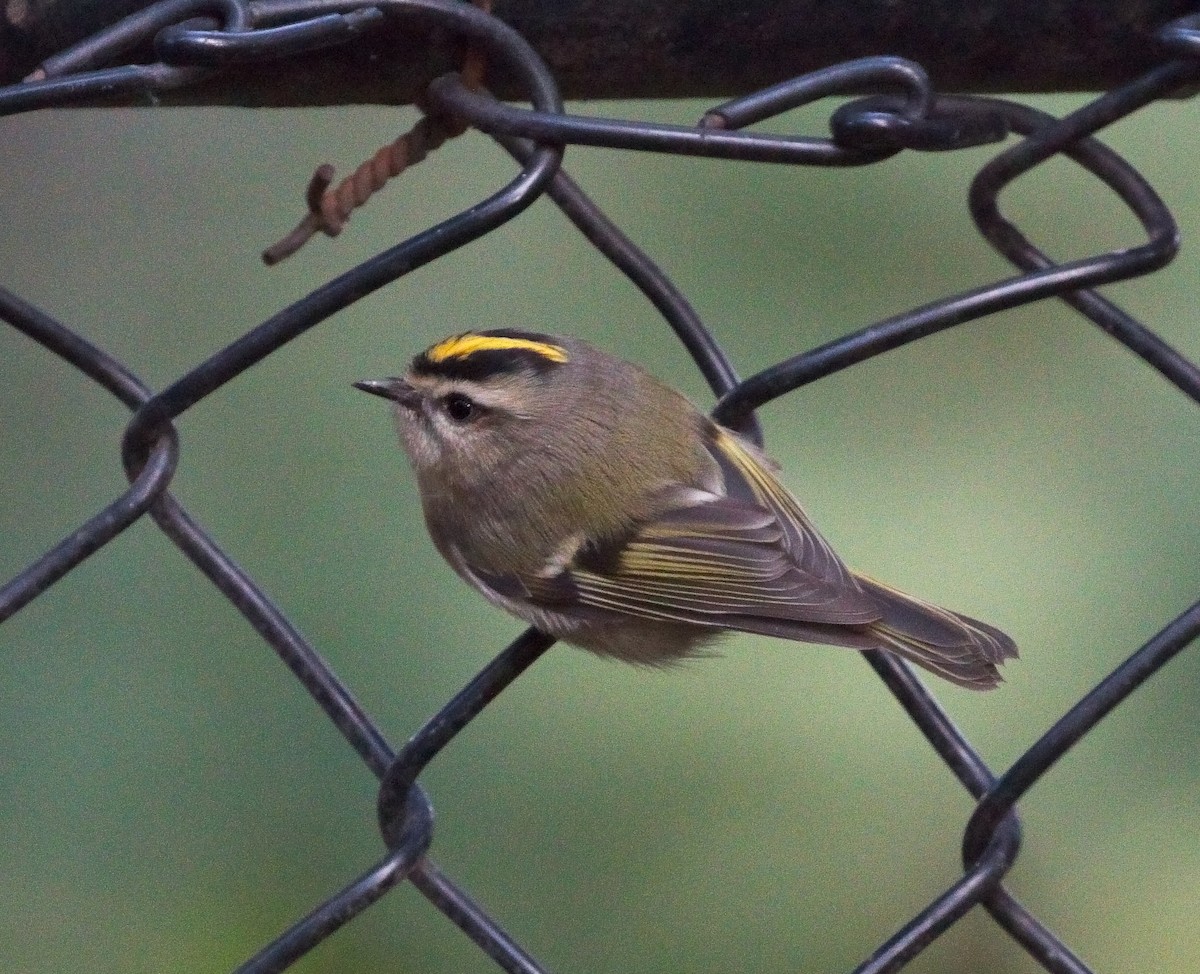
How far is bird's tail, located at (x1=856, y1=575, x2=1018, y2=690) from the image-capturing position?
1056 millimetres

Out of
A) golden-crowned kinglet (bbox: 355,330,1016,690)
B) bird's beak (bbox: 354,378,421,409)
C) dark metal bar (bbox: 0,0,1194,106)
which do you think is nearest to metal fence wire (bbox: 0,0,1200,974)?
dark metal bar (bbox: 0,0,1194,106)

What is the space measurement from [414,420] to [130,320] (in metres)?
0.60

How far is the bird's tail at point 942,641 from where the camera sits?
3.46 feet

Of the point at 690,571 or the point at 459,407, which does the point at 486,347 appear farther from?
the point at 690,571

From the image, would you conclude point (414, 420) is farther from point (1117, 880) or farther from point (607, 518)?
point (1117, 880)

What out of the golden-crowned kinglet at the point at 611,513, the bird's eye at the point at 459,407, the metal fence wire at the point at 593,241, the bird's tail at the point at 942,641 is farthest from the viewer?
the bird's eye at the point at 459,407

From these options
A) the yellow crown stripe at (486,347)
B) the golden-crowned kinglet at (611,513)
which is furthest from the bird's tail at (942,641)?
the yellow crown stripe at (486,347)

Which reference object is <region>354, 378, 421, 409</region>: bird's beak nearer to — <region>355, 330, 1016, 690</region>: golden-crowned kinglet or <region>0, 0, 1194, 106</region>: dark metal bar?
<region>355, 330, 1016, 690</region>: golden-crowned kinglet

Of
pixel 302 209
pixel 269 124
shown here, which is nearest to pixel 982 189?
pixel 302 209

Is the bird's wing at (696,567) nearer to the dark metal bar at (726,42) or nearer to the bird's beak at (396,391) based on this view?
the bird's beak at (396,391)

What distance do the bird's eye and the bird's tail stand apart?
379 mm

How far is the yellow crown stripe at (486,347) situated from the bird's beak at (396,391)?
3 cm

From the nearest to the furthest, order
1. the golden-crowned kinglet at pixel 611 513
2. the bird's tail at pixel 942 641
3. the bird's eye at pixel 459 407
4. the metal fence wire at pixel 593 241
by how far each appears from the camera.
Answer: the metal fence wire at pixel 593 241 → the bird's tail at pixel 942 641 → the golden-crowned kinglet at pixel 611 513 → the bird's eye at pixel 459 407

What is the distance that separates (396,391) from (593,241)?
386mm
